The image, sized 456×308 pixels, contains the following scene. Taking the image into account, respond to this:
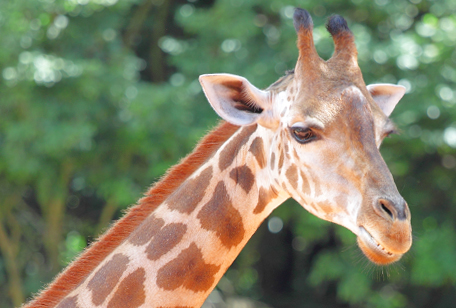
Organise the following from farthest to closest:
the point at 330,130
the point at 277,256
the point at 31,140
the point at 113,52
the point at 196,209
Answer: the point at 277,256, the point at 113,52, the point at 31,140, the point at 196,209, the point at 330,130

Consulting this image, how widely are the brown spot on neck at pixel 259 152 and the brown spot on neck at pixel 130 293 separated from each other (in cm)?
89

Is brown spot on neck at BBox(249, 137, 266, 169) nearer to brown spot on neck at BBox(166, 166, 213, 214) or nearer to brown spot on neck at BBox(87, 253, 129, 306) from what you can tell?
brown spot on neck at BBox(166, 166, 213, 214)

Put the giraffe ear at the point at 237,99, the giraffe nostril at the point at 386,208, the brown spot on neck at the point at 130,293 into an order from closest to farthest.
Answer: the giraffe nostril at the point at 386,208 < the brown spot on neck at the point at 130,293 < the giraffe ear at the point at 237,99

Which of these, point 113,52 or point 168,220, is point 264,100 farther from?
point 113,52

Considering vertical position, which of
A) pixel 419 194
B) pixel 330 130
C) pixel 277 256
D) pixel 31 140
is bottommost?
pixel 277 256

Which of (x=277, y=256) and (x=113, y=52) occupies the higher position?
(x=113, y=52)

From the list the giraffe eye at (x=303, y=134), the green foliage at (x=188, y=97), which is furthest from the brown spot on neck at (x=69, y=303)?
the green foliage at (x=188, y=97)

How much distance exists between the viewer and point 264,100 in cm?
305

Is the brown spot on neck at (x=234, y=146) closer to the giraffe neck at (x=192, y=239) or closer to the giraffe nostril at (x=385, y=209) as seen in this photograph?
the giraffe neck at (x=192, y=239)

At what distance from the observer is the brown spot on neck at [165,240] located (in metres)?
2.95

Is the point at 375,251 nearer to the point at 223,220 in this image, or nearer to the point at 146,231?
the point at 223,220

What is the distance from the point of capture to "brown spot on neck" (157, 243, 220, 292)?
2.89 m

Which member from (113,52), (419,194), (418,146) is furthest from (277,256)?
(113,52)

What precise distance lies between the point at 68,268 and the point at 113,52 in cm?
663
